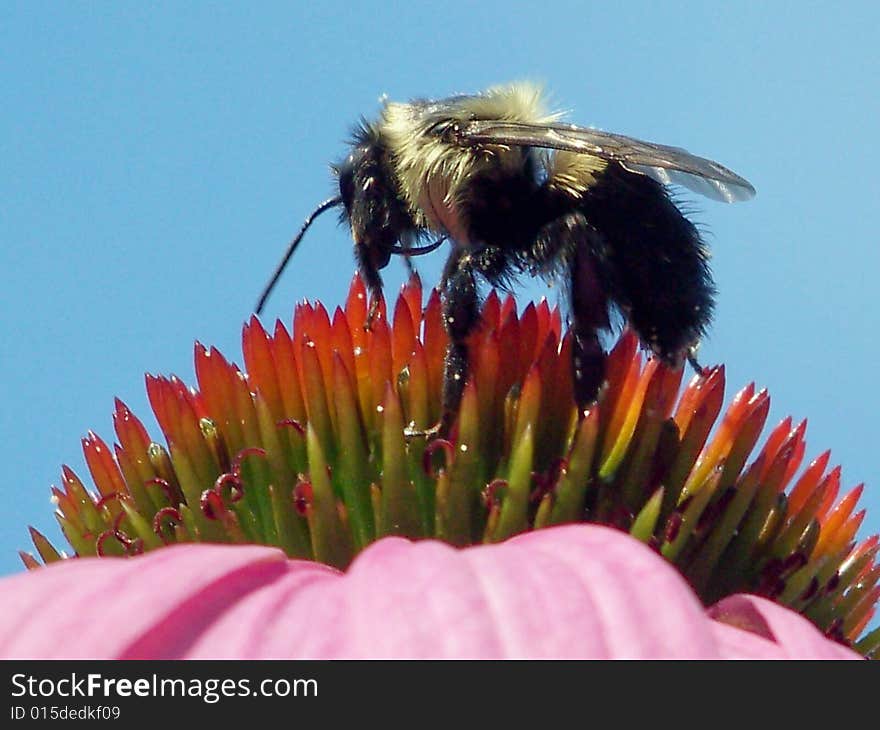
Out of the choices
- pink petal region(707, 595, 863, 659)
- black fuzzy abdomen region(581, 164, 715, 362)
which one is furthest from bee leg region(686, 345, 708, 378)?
pink petal region(707, 595, 863, 659)

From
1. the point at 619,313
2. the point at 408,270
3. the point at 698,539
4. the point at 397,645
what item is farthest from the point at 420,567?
the point at 408,270

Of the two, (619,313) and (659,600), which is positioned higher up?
(619,313)

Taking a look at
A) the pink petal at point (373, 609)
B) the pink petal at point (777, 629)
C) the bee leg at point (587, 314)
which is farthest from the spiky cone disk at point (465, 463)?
the pink petal at point (373, 609)

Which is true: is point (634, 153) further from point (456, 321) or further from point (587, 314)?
point (456, 321)

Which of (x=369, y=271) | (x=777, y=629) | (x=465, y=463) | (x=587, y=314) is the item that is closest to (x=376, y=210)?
(x=369, y=271)

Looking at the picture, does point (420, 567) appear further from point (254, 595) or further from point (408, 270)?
point (408, 270)

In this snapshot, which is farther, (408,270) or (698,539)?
(408,270)

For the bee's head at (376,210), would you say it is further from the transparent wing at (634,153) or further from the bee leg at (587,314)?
the bee leg at (587,314)
